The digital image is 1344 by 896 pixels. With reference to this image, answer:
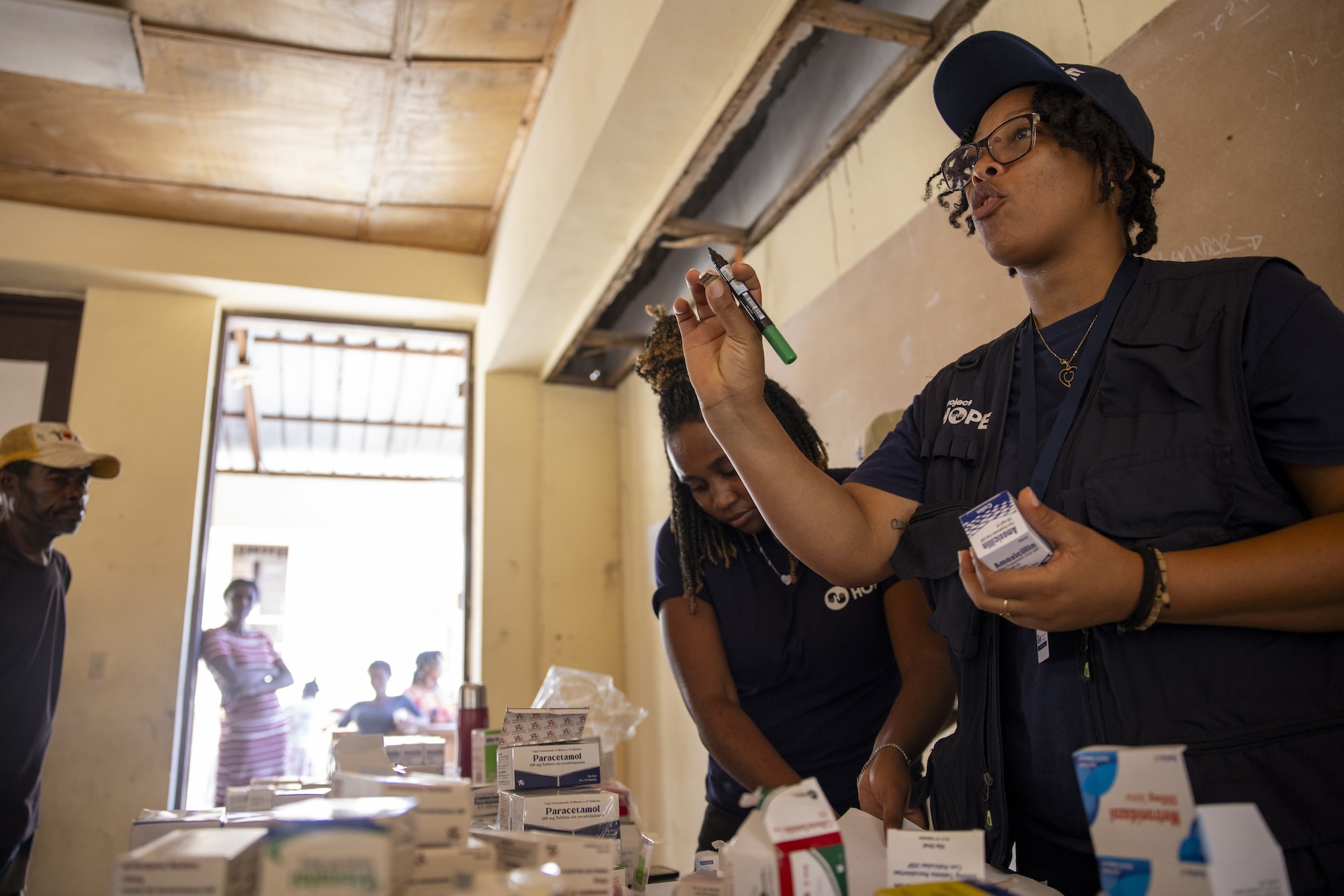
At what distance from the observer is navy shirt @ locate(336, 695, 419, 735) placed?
558 cm

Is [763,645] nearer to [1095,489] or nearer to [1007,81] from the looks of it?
[1095,489]

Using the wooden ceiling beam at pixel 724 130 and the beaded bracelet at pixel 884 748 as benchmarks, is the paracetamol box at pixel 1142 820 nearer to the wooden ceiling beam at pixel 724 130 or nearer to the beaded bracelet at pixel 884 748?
the beaded bracelet at pixel 884 748

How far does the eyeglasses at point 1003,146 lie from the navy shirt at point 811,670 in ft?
2.08

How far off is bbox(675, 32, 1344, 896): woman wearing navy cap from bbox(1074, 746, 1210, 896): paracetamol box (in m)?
0.16

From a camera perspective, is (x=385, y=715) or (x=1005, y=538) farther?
(x=385, y=715)

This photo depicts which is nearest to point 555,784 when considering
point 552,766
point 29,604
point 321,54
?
point 552,766

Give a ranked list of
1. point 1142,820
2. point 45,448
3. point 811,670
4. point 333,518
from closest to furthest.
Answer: point 1142,820 < point 811,670 < point 45,448 < point 333,518

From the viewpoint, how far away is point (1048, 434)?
0.92 metres

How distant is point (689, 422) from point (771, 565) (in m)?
0.29

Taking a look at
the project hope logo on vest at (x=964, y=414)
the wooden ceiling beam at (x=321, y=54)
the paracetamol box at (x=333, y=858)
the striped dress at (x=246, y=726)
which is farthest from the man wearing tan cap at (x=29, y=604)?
the project hope logo on vest at (x=964, y=414)

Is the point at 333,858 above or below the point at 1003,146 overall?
below

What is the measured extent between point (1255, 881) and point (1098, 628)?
0.93 ft

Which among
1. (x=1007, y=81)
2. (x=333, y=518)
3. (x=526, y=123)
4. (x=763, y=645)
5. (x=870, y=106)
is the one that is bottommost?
(x=763, y=645)

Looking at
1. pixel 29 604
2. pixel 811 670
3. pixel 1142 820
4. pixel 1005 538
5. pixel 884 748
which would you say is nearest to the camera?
pixel 1142 820
